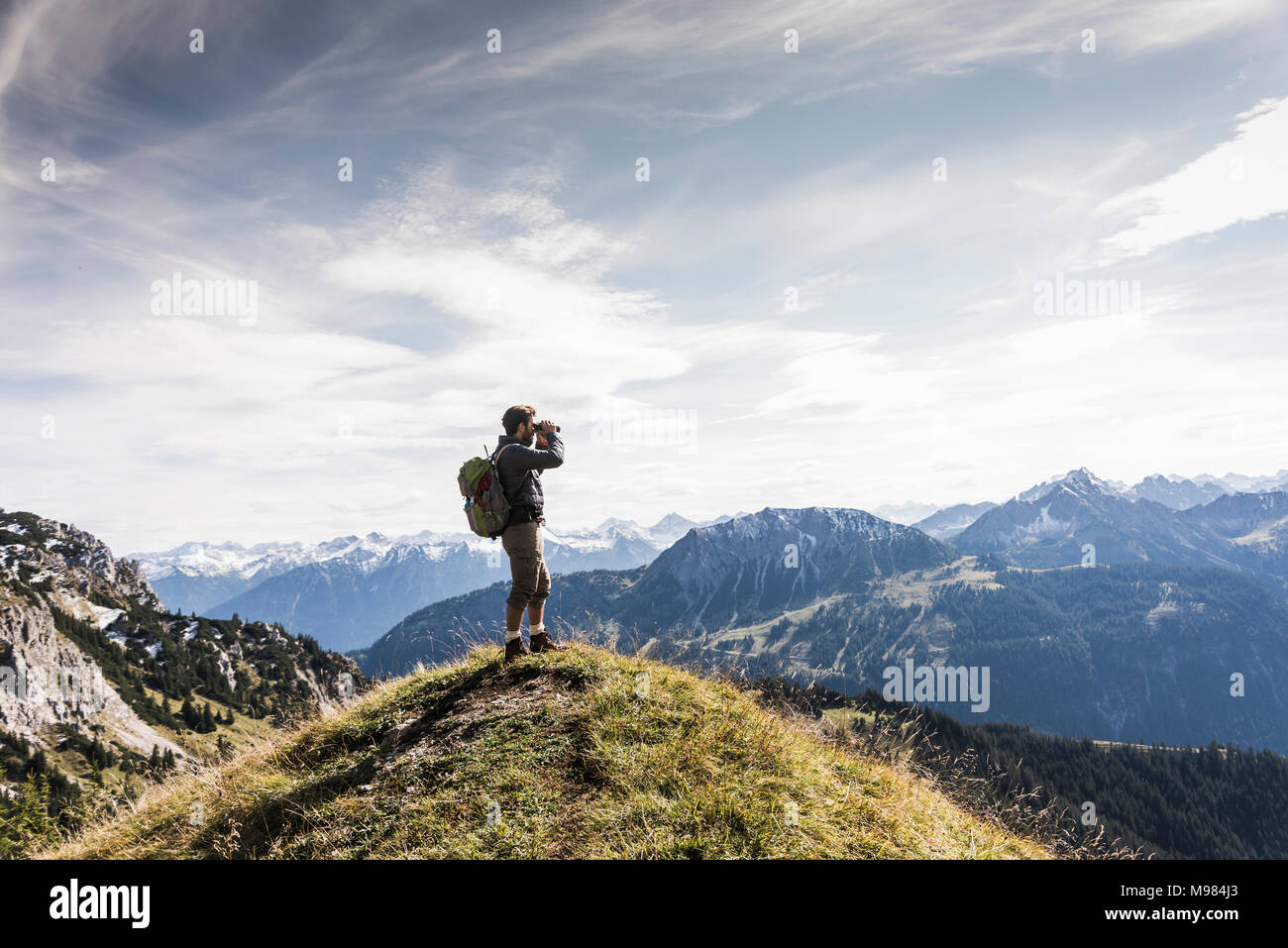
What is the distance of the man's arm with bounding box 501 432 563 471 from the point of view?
11461mm

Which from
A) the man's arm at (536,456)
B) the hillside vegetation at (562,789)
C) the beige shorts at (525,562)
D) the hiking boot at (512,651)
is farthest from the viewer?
the hiking boot at (512,651)

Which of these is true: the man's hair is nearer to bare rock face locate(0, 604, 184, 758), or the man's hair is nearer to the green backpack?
the green backpack

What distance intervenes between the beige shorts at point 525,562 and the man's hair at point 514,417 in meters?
1.97

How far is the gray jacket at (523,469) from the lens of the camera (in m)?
11.5

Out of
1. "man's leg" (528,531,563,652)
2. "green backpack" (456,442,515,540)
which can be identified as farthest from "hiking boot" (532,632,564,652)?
"green backpack" (456,442,515,540)

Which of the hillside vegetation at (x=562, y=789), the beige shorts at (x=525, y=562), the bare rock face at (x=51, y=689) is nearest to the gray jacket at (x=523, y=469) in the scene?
the beige shorts at (x=525, y=562)

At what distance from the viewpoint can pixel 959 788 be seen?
11.0 m

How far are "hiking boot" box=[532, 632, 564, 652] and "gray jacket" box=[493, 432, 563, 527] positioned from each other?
2566mm

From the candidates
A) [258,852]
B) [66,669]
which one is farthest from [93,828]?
[66,669]

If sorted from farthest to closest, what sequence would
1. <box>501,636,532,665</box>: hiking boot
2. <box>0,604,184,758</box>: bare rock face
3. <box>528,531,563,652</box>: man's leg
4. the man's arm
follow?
<box>0,604,184,758</box>: bare rock face < <box>528,531,563,652</box>: man's leg < <box>501,636,532,665</box>: hiking boot < the man's arm

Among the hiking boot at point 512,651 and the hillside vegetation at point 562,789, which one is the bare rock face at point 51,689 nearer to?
the hillside vegetation at point 562,789
